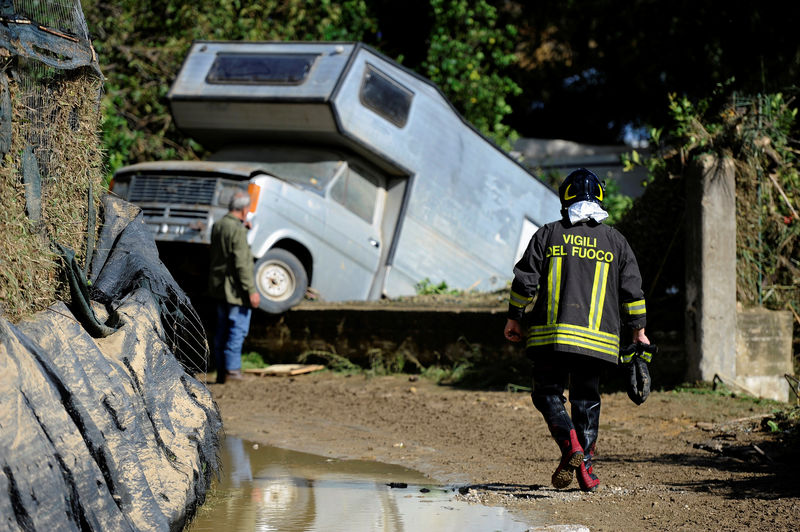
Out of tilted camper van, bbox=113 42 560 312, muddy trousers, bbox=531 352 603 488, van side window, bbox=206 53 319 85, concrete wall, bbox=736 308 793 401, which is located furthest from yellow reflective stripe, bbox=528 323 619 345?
van side window, bbox=206 53 319 85

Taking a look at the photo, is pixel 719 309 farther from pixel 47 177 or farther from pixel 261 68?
pixel 261 68

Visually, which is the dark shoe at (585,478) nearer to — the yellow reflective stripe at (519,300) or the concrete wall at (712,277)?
the yellow reflective stripe at (519,300)

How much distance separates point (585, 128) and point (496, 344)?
17.0 meters

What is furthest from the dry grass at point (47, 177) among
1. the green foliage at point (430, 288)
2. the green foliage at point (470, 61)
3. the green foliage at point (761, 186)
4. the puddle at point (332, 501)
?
the green foliage at point (470, 61)

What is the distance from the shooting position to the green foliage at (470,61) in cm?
2002

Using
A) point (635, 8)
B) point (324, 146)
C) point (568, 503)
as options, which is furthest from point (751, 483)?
point (635, 8)

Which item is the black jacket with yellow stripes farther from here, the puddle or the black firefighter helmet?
the puddle

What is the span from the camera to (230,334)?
1038cm

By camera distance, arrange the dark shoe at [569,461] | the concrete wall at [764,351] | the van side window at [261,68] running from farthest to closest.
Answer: the van side window at [261,68] → the concrete wall at [764,351] → the dark shoe at [569,461]

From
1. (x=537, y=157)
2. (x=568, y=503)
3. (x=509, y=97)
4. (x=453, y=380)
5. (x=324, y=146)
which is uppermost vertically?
(x=509, y=97)

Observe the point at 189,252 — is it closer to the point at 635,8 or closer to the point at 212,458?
the point at 212,458

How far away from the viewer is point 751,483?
555 cm

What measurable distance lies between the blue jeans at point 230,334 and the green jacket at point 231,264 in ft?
0.43

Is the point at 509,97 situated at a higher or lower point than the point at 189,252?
higher
